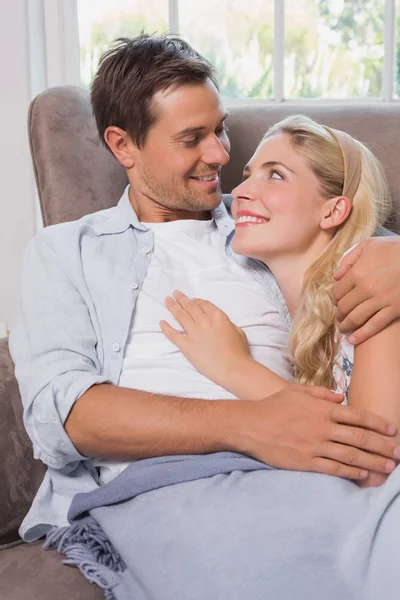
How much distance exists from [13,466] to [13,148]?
54.8 inches

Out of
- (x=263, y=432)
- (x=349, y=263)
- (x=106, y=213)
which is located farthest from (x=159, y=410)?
(x=106, y=213)

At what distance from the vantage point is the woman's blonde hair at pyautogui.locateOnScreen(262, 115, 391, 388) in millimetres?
1586

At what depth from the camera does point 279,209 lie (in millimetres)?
1647

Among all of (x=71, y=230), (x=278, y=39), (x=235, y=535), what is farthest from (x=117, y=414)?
(x=278, y=39)

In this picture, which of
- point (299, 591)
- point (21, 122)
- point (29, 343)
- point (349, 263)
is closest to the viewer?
point (299, 591)

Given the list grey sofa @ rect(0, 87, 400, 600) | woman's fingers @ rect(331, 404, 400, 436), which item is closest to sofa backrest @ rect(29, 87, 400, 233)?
grey sofa @ rect(0, 87, 400, 600)

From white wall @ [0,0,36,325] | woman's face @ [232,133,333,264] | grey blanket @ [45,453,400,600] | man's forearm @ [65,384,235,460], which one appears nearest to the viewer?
grey blanket @ [45,453,400,600]

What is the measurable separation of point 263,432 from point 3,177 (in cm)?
160

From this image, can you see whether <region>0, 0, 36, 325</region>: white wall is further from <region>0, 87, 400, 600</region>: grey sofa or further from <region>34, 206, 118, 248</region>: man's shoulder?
<region>34, 206, 118, 248</region>: man's shoulder

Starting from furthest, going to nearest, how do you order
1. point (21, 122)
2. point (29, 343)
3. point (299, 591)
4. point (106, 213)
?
point (21, 122)
point (106, 213)
point (29, 343)
point (299, 591)

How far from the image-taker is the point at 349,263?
1426mm

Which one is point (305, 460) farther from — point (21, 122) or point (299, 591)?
point (21, 122)

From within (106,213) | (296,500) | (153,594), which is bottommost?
(153,594)

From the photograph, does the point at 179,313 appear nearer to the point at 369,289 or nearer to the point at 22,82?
the point at 369,289
